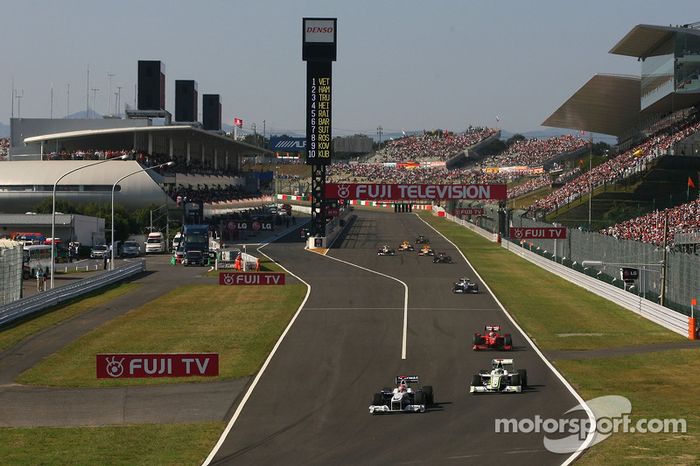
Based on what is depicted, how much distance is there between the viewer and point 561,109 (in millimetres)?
131625

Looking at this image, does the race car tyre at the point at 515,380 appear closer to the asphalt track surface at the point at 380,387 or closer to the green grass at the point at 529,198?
the asphalt track surface at the point at 380,387

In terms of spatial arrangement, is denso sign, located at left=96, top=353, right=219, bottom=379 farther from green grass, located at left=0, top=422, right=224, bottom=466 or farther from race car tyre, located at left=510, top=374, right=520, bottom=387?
race car tyre, located at left=510, top=374, right=520, bottom=387

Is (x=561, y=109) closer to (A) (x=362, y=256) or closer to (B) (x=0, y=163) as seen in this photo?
(A) (x=362, y=256)

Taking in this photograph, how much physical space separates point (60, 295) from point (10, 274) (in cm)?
575

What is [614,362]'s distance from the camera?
35812mm

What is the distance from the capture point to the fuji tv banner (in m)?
90.7

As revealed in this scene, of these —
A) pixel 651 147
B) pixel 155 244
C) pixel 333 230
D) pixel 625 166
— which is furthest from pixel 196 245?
pixel 651 147

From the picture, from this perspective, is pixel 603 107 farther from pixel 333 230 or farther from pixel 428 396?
pixel 428 396

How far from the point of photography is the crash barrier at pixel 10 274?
1852 inches

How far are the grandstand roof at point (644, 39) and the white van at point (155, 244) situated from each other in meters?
45.5

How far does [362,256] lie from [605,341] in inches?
1805

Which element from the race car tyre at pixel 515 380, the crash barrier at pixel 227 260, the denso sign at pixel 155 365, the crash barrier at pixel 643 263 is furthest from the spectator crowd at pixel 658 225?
the denso sign at pixel 155 365

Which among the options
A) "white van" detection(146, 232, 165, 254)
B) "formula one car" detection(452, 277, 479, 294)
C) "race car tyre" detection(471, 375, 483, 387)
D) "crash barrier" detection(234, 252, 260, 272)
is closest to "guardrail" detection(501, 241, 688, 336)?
"formula one car" detection(452, 277, 479, 294)

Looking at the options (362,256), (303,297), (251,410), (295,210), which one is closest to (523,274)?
(362,256)
